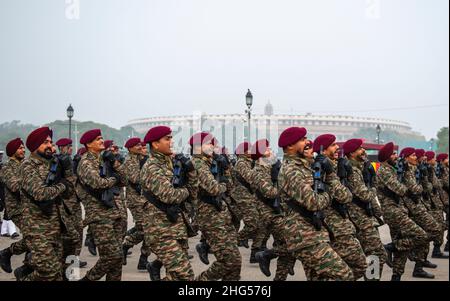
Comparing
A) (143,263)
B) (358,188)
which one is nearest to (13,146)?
(143,263)

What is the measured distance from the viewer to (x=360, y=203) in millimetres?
7500

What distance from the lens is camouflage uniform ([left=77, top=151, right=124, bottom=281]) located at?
6797 millimetres

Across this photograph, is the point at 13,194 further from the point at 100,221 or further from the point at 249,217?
the point at 249,217

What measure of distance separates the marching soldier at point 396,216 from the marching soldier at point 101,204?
3.73 metres

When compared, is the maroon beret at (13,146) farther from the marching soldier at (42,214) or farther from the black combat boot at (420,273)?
A: the black combat boot at (420,273)

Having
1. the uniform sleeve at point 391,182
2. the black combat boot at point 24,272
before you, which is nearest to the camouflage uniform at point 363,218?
the uniform sleeve at point 391,182

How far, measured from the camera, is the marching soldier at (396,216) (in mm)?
8055

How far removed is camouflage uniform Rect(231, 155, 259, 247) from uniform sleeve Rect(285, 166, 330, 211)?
4.45 m

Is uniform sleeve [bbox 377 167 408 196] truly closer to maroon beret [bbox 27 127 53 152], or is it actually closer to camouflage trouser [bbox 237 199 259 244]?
camouflage trouser [bbox 237 199 259 244]

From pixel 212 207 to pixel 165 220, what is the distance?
1.32m

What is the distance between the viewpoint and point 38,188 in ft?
20.8
